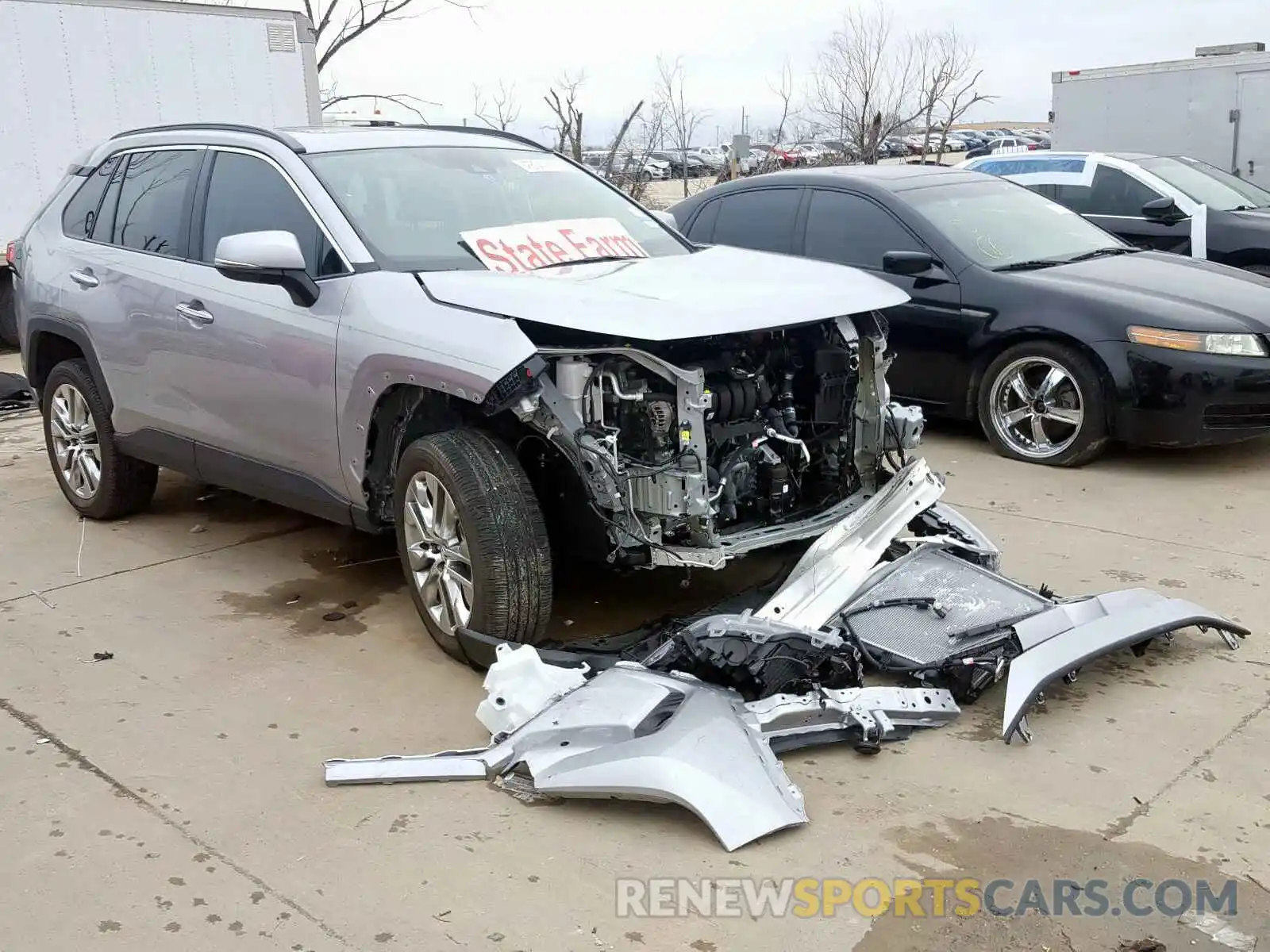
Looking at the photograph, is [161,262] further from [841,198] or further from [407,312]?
[841,198]

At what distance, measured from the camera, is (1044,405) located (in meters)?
6.75

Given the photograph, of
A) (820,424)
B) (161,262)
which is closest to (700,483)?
(820,424)

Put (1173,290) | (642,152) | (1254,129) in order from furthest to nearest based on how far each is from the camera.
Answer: (642,152), (1254,129), (1173,290)

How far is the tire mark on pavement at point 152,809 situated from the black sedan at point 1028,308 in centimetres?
458

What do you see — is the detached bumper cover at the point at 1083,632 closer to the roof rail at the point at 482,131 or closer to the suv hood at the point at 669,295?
the suv hood at the point at 669,295

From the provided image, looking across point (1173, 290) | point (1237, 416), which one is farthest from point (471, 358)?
point (1173, 290)

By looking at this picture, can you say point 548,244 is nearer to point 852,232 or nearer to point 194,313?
point 194,313

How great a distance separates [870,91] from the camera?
23.0 metres

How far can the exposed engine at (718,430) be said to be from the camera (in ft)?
12.7

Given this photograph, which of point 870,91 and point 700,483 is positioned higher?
point 870,91

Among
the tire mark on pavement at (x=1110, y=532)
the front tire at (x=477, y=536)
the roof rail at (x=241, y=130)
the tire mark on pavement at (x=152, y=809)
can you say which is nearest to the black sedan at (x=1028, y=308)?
the tire mark on pavement at (x=1110, y=532)

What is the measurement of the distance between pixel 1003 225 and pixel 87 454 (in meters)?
5.38

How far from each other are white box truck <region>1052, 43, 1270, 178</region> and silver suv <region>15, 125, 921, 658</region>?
11976 millimetres

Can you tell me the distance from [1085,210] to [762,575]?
6208 millimetres
